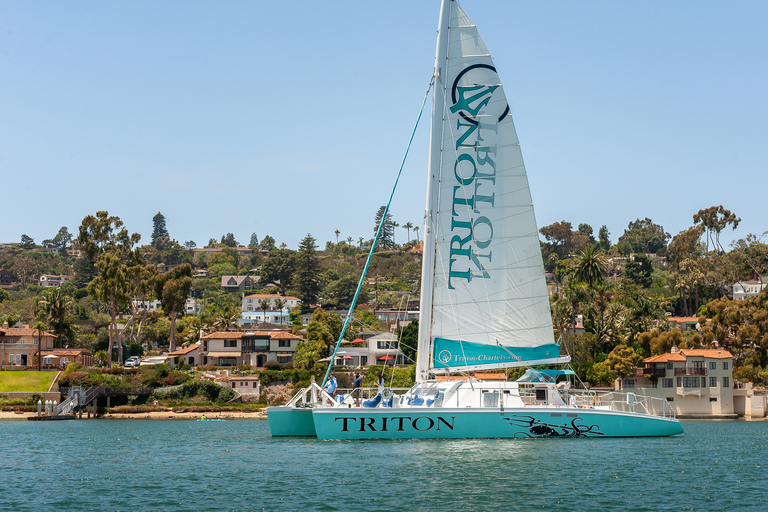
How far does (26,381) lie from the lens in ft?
248

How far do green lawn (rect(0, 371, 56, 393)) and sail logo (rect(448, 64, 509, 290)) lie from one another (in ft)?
177

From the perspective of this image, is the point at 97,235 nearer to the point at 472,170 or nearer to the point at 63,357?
the point at 63,357

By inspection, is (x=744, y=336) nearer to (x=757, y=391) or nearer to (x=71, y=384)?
(x=757, y=391)

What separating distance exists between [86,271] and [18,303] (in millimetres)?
42561

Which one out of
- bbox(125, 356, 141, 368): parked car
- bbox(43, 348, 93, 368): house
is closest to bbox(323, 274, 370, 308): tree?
bbox(125, 356, 141, 368): parked car

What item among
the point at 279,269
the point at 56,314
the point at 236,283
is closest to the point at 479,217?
the point at 56,314

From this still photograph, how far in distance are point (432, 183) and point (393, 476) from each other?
13148mm

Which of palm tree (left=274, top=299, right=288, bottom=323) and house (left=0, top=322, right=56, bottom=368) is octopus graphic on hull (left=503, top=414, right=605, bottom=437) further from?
palm tree (left=274, top=299, right=288, bottom=323)

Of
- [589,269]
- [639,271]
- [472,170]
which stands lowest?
[472,170]

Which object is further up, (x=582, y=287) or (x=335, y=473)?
(x=582, y=287)

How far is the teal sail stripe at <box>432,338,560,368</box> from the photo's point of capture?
32906mm

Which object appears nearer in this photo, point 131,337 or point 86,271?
point 131,337

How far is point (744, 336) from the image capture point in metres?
78.6

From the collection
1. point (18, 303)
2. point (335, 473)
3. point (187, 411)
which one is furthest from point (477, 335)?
point (18, 303)
